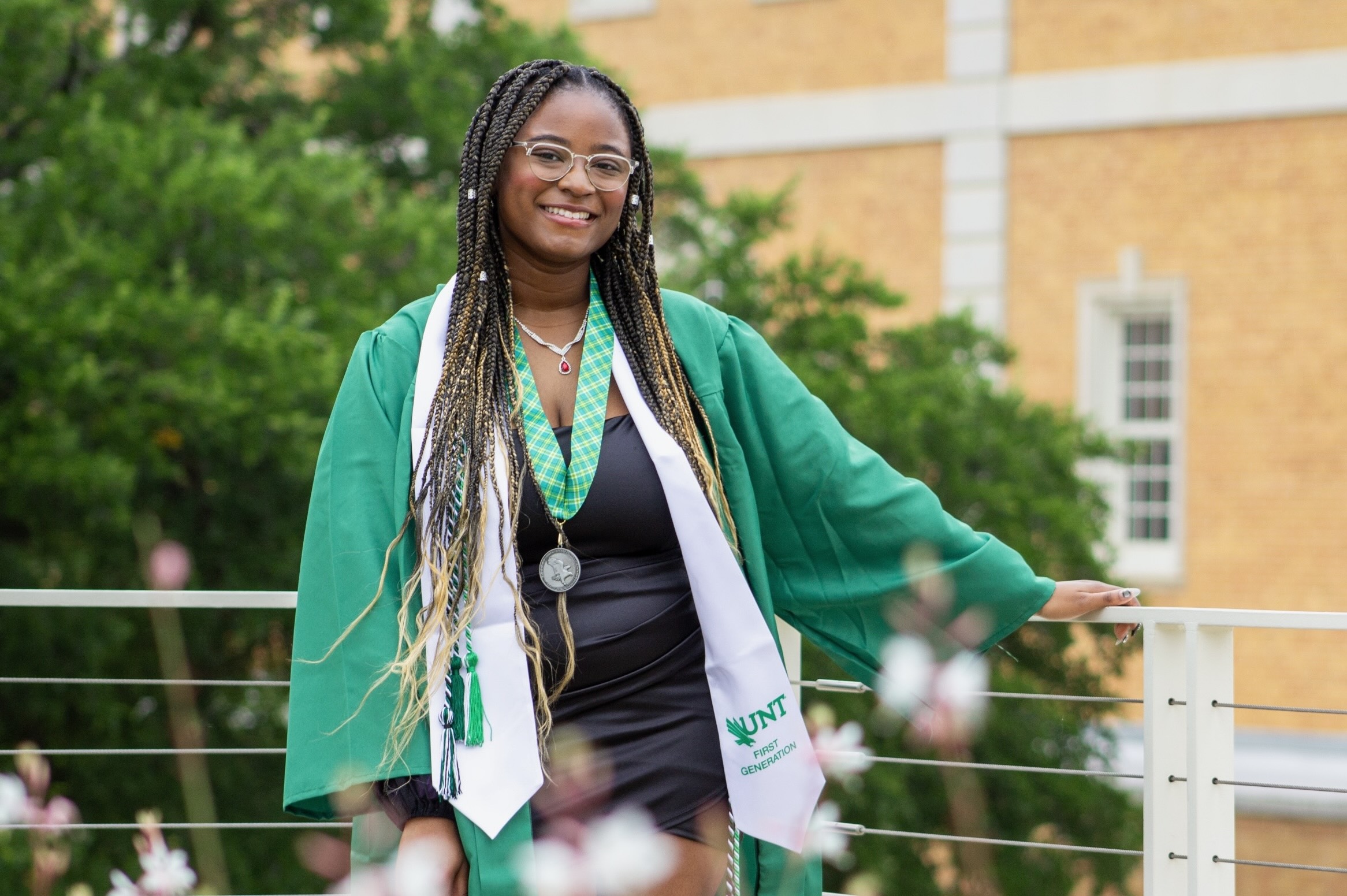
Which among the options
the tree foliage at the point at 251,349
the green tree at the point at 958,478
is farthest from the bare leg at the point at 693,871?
the green tree at the point at 958,478

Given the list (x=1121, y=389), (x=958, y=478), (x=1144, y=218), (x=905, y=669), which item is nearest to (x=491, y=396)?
(x=905, y=669)

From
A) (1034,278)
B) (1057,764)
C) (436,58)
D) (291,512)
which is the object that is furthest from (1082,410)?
(291,512)

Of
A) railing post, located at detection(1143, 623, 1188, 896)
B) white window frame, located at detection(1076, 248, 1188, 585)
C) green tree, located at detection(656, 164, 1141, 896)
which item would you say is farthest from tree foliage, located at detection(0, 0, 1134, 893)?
railing post, located at detection(1143, 623, 1188, 896)

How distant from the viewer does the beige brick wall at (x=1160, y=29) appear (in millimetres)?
11289

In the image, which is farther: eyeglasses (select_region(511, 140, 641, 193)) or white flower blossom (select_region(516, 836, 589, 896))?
eyeglasses (select_region(511, 140, 641, 193))

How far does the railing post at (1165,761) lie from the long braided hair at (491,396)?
1033 mm

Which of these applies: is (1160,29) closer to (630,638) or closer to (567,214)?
(567,214)

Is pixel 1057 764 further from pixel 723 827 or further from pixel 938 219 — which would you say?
pixel 723 827

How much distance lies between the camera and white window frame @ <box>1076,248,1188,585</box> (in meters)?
11.8

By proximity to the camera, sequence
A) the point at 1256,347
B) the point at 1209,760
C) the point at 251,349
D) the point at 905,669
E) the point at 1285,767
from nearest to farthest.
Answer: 1. the point at 905,669
2. the point at 1209,760
3. the point at 251,349
4. the point at 1285,767
5. the point at 1256,347

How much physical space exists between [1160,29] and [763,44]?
3.30 m

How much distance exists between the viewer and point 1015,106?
12.2m

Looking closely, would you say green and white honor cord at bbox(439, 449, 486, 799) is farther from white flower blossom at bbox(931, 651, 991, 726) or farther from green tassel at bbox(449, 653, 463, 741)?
white flower blossom at bbox(931, 651, 991, 726)

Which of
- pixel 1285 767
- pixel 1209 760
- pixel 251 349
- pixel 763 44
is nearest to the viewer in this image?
pixel 1209 760
